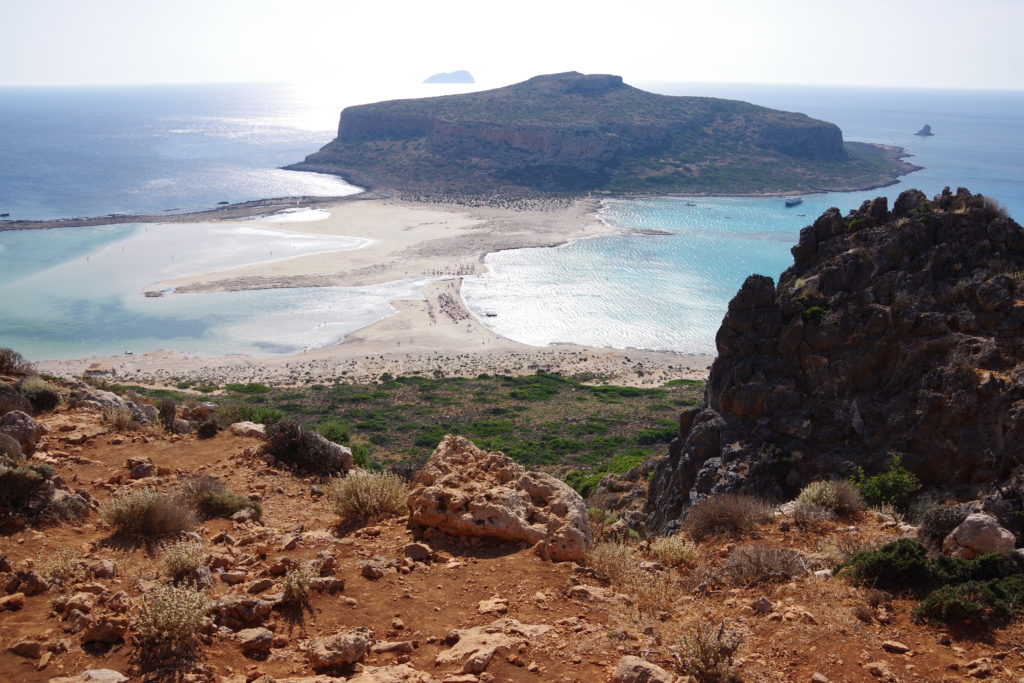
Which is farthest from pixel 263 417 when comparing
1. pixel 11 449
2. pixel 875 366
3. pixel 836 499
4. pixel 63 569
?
pixel 875 366

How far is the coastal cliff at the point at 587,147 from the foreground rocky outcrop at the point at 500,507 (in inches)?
3868

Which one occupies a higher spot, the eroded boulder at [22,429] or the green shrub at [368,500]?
the eroded boulder at [22,429]

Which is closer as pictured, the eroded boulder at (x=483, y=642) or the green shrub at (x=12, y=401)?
the eroded boulder at (x=483, y=642)

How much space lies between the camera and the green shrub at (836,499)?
1107cm

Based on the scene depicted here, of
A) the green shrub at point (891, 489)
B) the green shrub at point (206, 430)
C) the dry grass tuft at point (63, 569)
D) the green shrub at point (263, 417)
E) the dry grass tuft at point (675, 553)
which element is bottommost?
the green shrub at point (891, 489)

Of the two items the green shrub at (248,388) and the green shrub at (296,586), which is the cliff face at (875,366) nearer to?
the green shrub at (296,586)

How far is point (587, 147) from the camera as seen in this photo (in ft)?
374

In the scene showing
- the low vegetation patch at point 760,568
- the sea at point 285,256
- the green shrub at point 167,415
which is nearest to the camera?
the low vegetation patch at point 760,568

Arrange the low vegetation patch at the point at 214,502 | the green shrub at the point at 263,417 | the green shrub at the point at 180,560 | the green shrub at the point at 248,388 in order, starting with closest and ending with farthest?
the green shrub at the point at 180,560 < the low vegetation patch at the point at 214,502 < the green shrub at the point at 263,417 < the green shrub at the point at 248,388

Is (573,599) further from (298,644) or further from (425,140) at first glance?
(425,140)

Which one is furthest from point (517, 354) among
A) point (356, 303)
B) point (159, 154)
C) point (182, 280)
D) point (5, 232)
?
point (159, 154)

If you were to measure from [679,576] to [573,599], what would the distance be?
189 cm

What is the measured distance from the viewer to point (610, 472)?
24312 millimetres

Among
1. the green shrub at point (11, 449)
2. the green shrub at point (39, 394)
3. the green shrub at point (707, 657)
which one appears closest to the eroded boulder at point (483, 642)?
the green shrub at point (707, 657)
